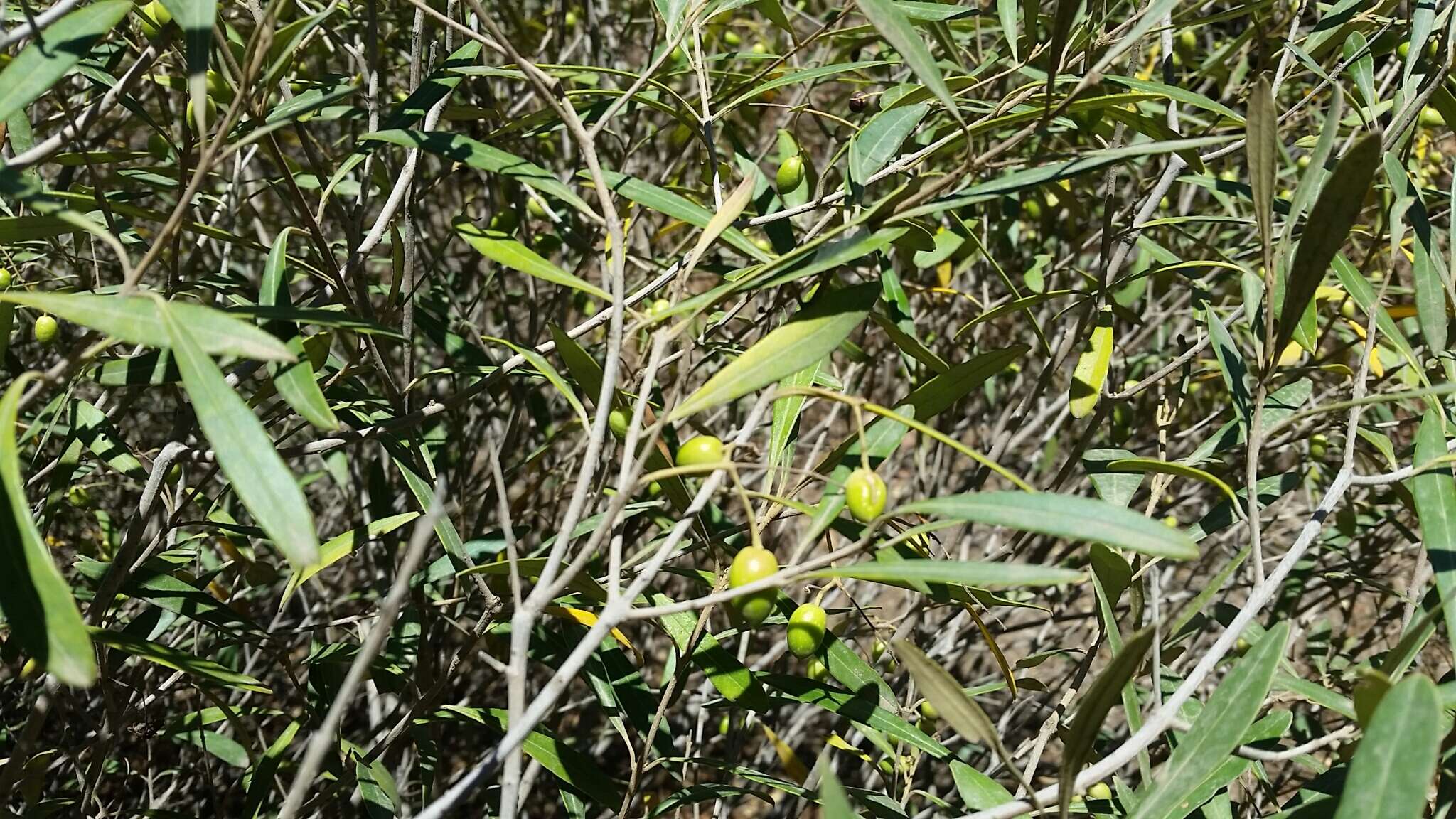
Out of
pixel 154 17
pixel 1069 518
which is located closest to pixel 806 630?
pixel 1069 518

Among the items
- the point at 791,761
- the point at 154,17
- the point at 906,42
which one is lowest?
the point at 791,761

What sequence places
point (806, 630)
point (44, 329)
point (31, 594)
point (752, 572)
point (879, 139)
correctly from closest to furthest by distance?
point (31, 594) < point (752, 572) < point (806, 630) < point (879, 139) < point (44, 329)

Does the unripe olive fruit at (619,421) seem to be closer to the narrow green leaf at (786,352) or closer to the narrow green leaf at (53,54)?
the narrow green leaf at (786,352)

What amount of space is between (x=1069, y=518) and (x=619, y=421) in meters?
0.34

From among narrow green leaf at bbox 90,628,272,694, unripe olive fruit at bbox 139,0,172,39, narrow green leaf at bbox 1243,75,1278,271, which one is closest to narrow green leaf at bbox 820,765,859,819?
narrow green leaf at bbox 1243,75,1278,271

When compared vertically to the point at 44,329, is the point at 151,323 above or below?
above

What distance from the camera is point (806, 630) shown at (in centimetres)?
79

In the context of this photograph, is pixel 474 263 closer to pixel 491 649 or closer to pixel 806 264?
pixel 491 649

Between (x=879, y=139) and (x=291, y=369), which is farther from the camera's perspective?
(x=879, y=139)

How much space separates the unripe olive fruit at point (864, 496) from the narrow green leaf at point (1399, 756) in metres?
0.28

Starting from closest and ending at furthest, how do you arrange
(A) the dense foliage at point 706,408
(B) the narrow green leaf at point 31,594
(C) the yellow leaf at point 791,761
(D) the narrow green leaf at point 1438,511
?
(B) the narrow green leaf at point 31,594 < (A) the dense foliage at point 706,408 < (D) the narrow green leaf at point 1438,511 < (C) the yellow leaf at point 791,761

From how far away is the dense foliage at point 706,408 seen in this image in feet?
2.04

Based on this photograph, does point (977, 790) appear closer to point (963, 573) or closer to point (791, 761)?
point (791, 761)

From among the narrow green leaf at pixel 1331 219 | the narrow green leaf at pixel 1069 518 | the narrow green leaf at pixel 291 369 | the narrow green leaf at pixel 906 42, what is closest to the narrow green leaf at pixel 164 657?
the narrow green leaf at pixel 291 369
